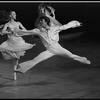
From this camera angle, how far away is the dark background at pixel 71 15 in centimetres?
1786

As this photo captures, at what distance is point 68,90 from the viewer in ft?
28.3

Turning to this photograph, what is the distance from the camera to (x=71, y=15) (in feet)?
67.3

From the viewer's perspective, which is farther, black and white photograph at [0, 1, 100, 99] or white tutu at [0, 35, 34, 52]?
white tutu at [0, 35, 34, 52]

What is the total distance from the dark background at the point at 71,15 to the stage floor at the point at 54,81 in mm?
5224

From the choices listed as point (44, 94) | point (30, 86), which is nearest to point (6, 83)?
point (30, 86)

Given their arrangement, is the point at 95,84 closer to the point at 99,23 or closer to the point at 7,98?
the point at 7,98

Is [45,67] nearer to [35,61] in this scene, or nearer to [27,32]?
[35,61]

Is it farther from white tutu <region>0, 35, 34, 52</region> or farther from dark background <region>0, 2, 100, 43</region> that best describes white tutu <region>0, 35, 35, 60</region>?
dark background <region>0, 2, 100, 43</region>

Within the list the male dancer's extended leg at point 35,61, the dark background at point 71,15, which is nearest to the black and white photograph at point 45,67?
the male dancer's extended leg at point 35,61

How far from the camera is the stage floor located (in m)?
8.39

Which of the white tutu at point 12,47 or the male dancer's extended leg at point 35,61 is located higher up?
the white tutu at point 12,47

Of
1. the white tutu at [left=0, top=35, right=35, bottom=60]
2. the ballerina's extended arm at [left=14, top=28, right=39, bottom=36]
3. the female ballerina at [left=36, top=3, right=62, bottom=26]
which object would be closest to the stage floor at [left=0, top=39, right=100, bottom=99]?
the white tutu at [left=0, top=35, right=35, bottom=60]

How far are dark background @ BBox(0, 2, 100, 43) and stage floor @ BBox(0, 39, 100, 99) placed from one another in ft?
17.1

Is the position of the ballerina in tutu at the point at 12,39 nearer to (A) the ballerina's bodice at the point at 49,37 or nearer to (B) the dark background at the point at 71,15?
(A) the ballerina's bodice at the point at 49,37
